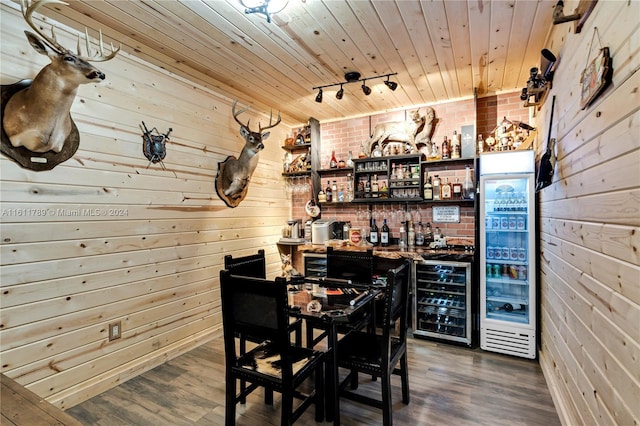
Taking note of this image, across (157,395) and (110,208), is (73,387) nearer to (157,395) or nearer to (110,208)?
(157,395)

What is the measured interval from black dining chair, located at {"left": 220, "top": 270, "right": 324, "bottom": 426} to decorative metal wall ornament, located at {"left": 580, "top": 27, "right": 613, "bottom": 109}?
1609 mm

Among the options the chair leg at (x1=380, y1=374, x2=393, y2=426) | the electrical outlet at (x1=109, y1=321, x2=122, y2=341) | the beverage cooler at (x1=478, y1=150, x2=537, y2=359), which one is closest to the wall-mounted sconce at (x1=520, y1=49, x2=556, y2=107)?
the beverage cooler at (x1=478, y1=150, x2=537, y2=359)

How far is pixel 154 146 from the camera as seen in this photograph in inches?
111

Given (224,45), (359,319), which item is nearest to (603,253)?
(359,319)

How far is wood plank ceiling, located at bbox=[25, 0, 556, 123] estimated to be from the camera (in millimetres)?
2119

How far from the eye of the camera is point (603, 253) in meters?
1.29

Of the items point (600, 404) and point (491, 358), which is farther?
point (491, 358)

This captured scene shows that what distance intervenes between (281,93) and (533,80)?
2.46 metres

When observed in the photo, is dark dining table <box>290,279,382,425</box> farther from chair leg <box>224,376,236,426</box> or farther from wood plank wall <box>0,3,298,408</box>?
wood plank wall <box>0,3,298,408</box>

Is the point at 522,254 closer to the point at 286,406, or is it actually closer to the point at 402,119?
the point at 402,119

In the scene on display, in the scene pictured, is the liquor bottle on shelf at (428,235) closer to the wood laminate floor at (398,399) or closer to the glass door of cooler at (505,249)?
the glass door of cooler at (505,249)

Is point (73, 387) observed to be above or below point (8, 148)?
below

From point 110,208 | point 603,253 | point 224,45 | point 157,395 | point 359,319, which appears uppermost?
point 224,45

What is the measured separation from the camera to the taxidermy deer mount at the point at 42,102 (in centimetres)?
194
